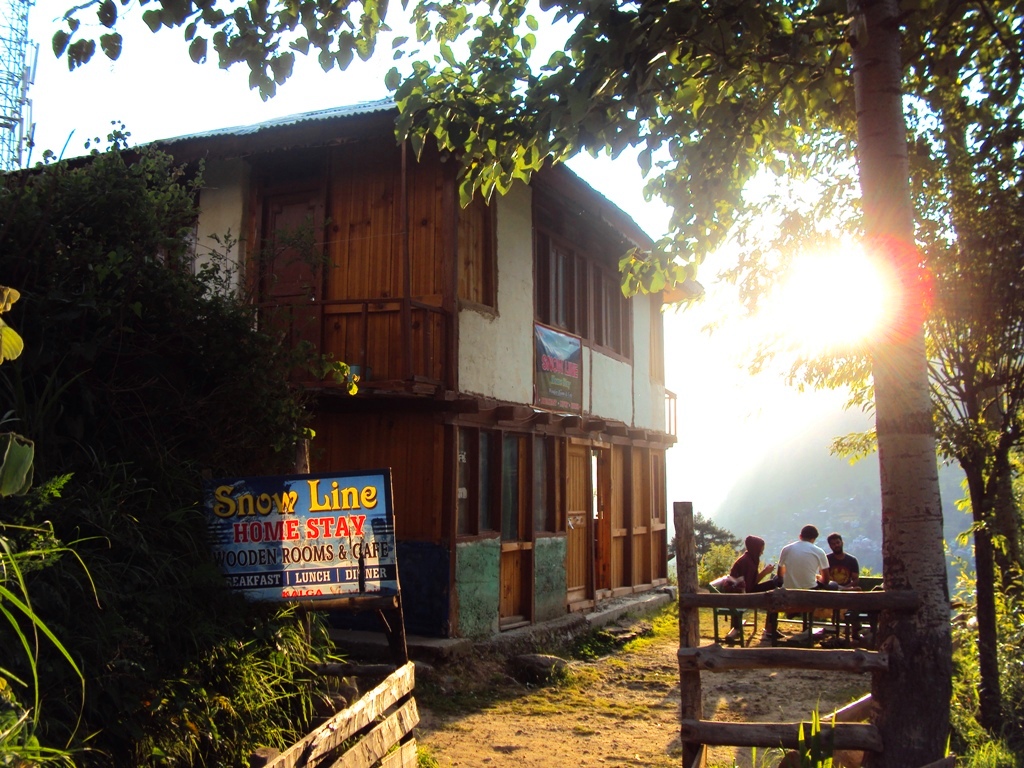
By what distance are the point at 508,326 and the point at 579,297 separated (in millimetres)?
2690

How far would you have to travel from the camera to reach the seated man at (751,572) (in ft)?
35.5

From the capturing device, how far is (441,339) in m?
9.75

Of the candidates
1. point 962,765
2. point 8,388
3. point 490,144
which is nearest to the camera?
point 8,388

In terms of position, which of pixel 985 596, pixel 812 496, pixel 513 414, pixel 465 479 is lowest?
pixel 812 496

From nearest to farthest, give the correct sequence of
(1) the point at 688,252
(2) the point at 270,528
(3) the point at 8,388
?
(3) the point at 8,388 → (2) the point at 270,528 → (1) the point at 688,252

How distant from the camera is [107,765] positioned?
125 inches

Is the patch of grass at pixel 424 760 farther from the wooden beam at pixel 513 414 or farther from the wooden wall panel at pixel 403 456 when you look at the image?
the wooden beam at pixel 513 414

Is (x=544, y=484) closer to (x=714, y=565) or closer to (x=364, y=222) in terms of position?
(x=364, y=222)

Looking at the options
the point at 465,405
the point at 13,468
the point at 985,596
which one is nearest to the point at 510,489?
the point at 465,405

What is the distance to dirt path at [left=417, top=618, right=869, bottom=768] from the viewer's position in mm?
6801

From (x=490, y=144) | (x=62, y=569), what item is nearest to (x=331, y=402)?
(x=490, y=144)

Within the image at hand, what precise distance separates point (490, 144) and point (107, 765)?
4.63m

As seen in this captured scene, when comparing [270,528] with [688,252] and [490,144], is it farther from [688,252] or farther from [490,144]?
[688,252]

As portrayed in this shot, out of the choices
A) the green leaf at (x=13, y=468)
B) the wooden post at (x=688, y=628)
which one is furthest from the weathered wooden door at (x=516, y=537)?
the green leaf at (x=13, y=468)
